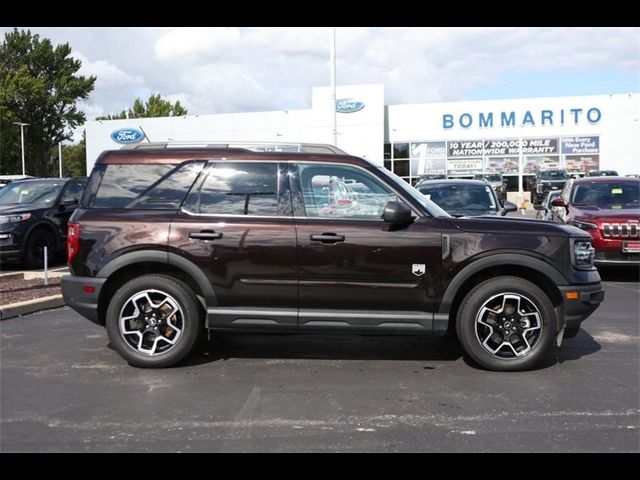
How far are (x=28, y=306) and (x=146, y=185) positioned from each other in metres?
3.18

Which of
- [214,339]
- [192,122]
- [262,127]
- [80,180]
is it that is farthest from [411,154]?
[214,339]

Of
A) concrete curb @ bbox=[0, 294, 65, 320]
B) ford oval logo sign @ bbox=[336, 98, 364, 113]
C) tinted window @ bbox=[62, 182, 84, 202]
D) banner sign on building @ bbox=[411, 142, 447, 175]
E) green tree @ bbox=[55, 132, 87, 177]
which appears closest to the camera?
concrete curb @ bbox=[0, 294, 65, 320]

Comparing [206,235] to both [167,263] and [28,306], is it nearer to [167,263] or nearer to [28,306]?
[167,263]

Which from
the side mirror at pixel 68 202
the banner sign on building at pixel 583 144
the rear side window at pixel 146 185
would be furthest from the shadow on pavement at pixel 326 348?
the banner sign on building at pixel 583 144

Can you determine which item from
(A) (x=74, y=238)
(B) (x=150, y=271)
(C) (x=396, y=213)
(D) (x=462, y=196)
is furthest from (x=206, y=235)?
(D) (x=462, y=196)

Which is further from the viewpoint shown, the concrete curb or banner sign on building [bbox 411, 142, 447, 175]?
banner sign on building [bbox 411, 142, 447, 175]

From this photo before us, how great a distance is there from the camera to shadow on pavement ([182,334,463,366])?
557cm

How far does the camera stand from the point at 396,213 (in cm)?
487

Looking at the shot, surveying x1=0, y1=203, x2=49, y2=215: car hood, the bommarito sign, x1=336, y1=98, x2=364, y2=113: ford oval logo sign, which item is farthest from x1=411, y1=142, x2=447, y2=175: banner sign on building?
x1=0, y1=203, x2=49, y2=215: car hood

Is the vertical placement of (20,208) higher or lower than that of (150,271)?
higher

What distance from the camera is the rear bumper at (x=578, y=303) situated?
197 inches

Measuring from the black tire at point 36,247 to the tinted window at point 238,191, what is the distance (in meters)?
6.78

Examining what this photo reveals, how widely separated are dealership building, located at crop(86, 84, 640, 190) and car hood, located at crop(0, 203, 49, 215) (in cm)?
2238

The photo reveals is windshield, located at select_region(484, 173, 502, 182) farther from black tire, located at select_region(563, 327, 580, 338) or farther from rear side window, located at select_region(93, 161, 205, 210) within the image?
rear side window, located at select_region(93, 161, 205, 210)
